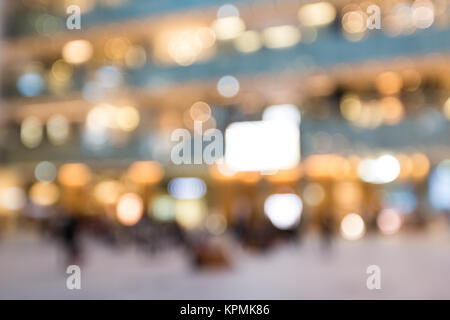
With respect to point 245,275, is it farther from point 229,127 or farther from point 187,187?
point 187,187

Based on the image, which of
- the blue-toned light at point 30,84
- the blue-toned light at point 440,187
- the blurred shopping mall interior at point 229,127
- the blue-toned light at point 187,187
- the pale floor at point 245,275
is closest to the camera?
the pale floor at point 245,275

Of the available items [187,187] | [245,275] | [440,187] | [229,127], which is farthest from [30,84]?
[440,187]

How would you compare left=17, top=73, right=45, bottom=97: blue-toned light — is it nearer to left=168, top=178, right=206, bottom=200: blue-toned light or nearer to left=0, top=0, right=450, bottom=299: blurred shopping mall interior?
left=0, top=0, right=450, bottom=299: blurred shopping mall interior

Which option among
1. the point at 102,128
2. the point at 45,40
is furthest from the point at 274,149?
the point at 45,40

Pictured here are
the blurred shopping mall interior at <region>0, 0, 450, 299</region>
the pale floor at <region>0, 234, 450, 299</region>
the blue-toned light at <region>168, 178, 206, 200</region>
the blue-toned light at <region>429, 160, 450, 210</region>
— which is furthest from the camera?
the blue-toned light at <region>168, 178, 206, 200</region>

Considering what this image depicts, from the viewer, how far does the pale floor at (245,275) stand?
741 centimetres

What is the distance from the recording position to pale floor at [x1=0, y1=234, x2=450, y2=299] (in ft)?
24.3

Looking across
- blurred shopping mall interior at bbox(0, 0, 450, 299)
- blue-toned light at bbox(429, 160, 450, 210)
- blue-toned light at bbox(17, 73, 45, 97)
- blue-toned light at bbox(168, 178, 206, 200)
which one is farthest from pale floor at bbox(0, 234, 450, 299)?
blue-toned light at bbox(17, 73, 45, 97)

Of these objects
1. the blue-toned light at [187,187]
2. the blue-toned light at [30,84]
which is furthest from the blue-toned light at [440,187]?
the blue-toned light at [30,84]

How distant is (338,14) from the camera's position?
20062 mm

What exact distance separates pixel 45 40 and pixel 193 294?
2070cm

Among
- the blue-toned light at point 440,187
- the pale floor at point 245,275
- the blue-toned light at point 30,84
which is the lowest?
A: the pale floor at point 245,275

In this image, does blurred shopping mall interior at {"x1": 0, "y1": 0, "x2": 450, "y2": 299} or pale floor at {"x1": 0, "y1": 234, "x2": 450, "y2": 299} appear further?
blurred shopping mall interior at {"x1": 0, "y1": 0, "x2": 450, "y2": 299}

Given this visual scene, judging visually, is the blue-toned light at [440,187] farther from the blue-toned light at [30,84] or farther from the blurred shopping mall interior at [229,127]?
the blue-toned light at [30,84]
